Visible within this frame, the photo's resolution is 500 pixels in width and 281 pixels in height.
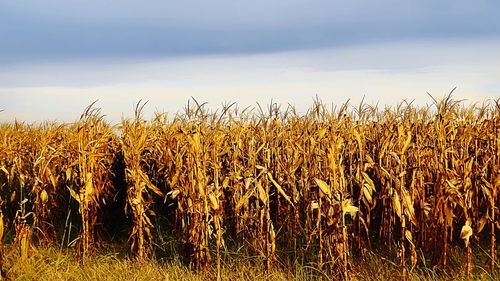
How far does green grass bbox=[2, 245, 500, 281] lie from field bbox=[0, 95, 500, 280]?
2cm

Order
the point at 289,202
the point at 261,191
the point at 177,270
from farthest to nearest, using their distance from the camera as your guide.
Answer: the point at 289,202, the point at 177,270, the point at 261,191

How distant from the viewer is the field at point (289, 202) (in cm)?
545

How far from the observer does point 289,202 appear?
658 cm

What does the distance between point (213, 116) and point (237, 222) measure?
1388 millimetres

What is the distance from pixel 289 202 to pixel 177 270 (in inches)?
65.9

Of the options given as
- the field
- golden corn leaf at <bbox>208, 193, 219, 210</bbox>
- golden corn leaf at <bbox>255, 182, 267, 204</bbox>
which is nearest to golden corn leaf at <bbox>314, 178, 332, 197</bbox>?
the field

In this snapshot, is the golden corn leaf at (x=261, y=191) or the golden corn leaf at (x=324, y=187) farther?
the golden corn leaf at (x=261, y=191)

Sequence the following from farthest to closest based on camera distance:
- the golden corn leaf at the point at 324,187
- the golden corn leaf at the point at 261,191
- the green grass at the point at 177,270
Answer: the green grass at the point at 177,270
the golden corn leaf at the point at 261,191
the golden corn leaf at the point at 324,187

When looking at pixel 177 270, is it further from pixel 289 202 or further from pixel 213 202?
pixel 289 202

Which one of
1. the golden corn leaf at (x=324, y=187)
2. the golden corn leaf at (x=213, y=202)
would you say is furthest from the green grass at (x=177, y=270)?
the golden corn leaf at (x=324, y=187)

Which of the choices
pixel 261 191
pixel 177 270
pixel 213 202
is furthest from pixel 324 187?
pixel 177 270

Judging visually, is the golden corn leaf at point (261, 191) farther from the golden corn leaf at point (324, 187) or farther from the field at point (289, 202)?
the golden corn leaf at point (324, 187)

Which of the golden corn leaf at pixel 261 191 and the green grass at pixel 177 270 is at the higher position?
the golden corn leaf at pixel 261 191

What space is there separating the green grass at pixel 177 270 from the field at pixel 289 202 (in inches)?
0.8
